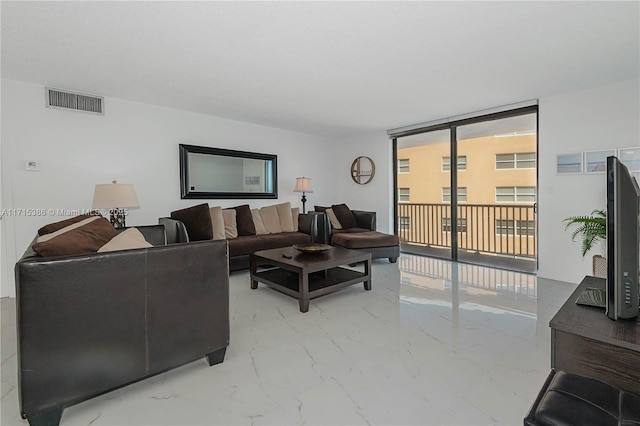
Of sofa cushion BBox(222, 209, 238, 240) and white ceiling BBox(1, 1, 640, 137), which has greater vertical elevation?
white ceiling BBox(1, 1, 640, 137)

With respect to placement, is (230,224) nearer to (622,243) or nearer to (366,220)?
(366,220)

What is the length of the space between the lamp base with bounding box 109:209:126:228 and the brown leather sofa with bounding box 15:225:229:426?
231 cm

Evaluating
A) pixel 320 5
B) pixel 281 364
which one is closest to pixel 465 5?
pixel 320 5

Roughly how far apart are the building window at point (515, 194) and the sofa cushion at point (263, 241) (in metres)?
3.78

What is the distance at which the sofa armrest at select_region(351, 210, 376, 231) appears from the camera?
543cm

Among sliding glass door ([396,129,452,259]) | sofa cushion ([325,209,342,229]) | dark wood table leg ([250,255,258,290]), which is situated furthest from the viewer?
sliding glass door ([396,129,452,259])

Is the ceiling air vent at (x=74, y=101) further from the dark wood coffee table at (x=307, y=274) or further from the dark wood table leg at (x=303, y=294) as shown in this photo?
the dark wood table leg at (x=303, y=294)

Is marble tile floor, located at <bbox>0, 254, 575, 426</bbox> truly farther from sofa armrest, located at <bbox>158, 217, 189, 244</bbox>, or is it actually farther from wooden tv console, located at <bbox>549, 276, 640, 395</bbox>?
sofa armrest, located at <bbox>158, 217, 189, 244</bbox>

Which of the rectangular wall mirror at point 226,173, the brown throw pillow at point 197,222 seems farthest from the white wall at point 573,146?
the brown throw pillow at point 197,222

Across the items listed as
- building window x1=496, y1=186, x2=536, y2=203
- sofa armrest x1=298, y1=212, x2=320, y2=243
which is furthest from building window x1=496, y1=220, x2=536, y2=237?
sofa armrest x1=298, y1=212, x2=320, y2=243

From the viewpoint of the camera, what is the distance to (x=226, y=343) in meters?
1.94

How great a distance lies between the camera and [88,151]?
3799mm

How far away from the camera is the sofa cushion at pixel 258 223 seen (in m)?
4.90

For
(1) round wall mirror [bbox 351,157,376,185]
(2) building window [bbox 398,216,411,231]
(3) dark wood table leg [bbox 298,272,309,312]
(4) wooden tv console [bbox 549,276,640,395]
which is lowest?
(3) dark wood table leg [bbox 298,272,309,312]
